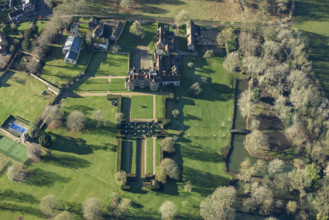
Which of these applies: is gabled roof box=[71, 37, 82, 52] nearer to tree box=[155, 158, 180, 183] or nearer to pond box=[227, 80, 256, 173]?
tree box=[155, 158, 180, 183]

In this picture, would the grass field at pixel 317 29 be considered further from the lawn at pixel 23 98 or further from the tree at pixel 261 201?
the lawn at pixel 23 98

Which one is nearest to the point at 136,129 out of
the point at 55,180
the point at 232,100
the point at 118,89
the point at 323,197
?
the point at 118,89

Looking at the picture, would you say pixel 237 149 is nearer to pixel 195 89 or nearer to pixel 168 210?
pixel 195 89

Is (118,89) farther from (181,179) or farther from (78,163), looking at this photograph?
(181,179)

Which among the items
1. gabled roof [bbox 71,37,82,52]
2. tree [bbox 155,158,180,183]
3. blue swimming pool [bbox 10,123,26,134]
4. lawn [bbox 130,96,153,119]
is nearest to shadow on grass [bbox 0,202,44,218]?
blue swimming pool [bbox 10,123,26,134]

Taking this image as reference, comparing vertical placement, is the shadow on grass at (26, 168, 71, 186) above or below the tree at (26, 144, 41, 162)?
below

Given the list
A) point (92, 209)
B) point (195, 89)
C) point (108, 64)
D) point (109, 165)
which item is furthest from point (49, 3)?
point (92, 209)
